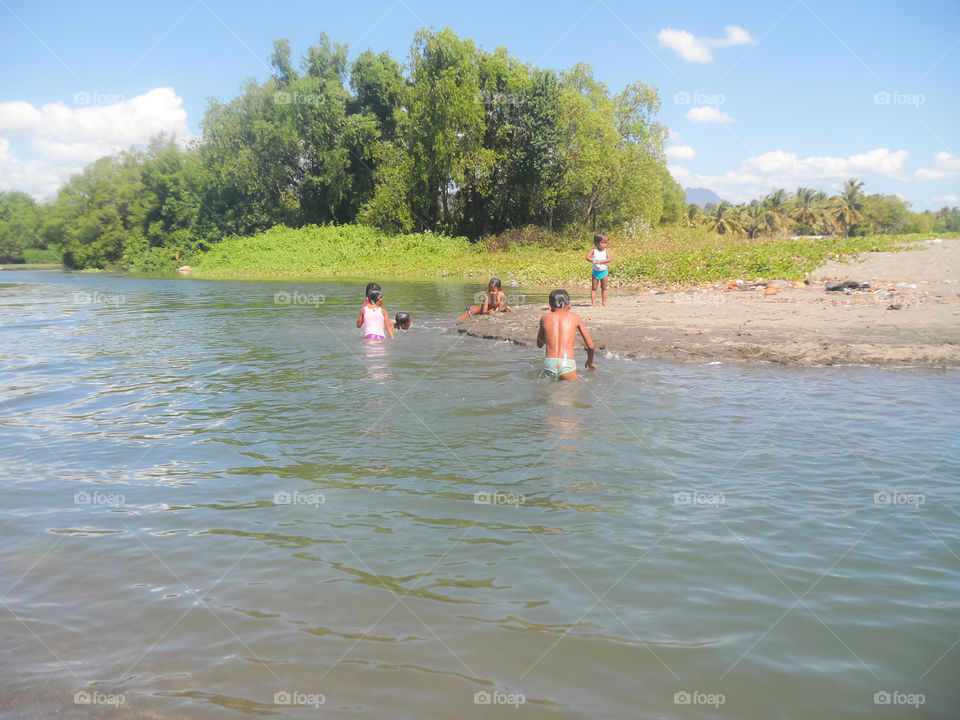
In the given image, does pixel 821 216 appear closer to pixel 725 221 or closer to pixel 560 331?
pixel 725 221

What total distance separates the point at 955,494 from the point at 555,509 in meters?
3.38

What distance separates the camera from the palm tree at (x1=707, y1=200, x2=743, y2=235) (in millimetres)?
90812

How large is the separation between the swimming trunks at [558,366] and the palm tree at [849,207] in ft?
299

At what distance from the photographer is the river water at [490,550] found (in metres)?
3.64

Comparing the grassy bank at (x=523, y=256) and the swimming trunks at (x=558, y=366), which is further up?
the grassy bank at (x=523, y=256)

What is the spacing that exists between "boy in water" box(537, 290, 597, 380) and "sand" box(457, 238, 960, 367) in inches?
81.5

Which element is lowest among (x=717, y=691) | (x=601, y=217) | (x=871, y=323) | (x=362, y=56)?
(x=717, y=691)

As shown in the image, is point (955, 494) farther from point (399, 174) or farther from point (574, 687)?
point (399, 174)

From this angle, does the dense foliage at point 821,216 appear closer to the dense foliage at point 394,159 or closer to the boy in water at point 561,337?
the dense foliage at point 394,159

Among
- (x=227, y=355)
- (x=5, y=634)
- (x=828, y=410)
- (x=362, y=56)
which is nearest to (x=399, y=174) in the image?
(x=362, y=56)

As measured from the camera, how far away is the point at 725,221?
91.9 metres

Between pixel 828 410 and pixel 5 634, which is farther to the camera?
pixel 828 410

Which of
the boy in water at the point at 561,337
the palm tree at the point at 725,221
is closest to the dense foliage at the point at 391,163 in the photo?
the boy in water at the point at 561,337

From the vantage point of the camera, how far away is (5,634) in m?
4.16
